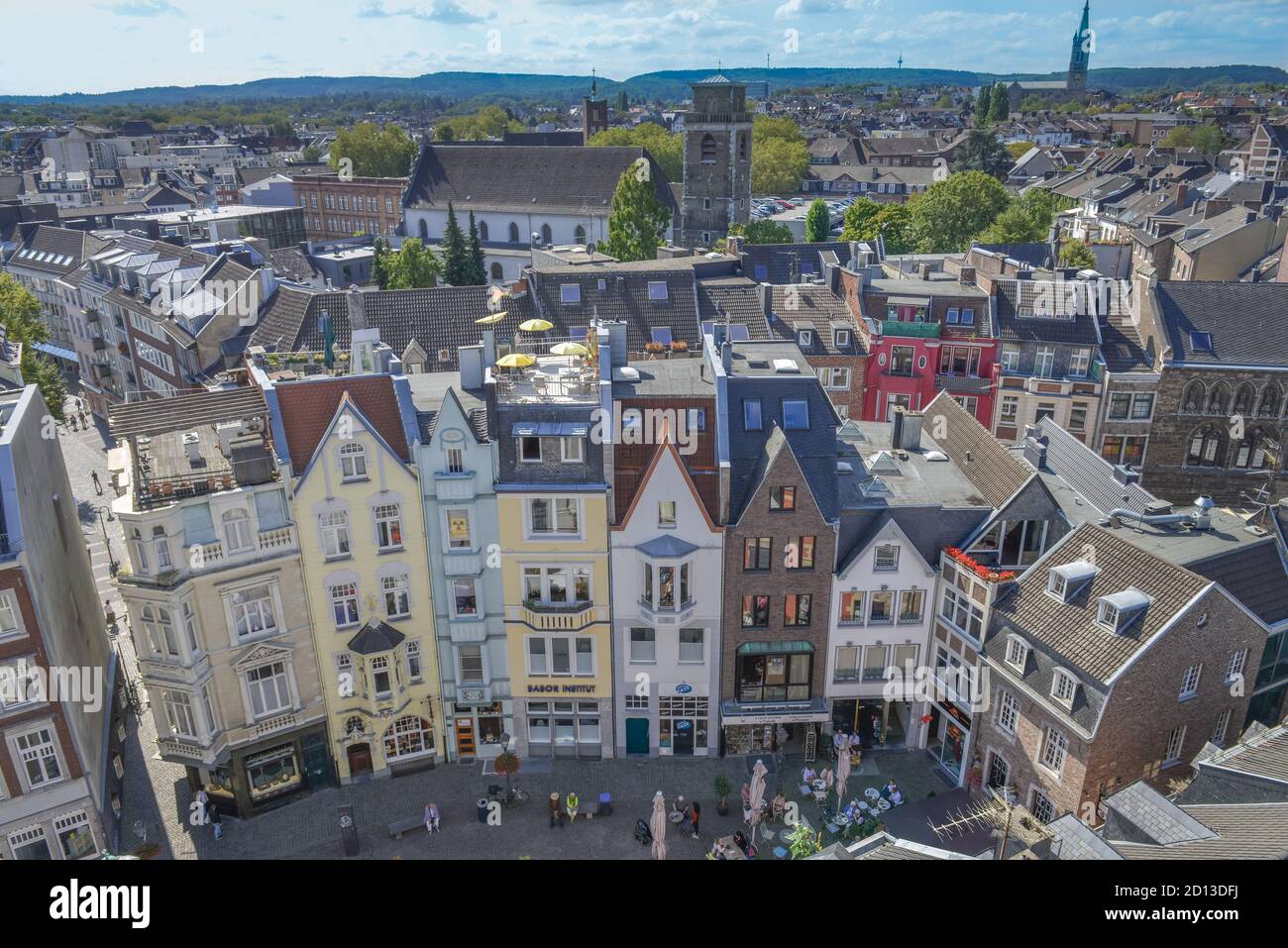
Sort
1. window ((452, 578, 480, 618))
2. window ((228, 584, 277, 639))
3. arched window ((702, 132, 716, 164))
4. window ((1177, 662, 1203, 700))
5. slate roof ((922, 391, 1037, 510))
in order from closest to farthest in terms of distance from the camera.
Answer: window ((1177, 662, 1203, 700)) < window ((228, 584, 277, 639)) < window ((452, 578, 480, 618)) < slate roof ((922, 391, 1037, 510)) < arched window ((702, 132, 716, 164))

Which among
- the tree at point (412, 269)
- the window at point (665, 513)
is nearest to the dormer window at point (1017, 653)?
the window at point (665, 513)

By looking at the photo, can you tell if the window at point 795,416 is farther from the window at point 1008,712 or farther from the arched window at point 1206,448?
the arched window at point 1206,448

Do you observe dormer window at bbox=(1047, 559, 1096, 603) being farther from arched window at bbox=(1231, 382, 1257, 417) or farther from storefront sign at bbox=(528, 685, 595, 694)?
arched window at bbox=(1231, 382, 1257, 417)

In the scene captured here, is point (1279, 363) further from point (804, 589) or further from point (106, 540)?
point (106, 540)

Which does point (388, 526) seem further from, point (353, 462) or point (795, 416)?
point (795, 416)

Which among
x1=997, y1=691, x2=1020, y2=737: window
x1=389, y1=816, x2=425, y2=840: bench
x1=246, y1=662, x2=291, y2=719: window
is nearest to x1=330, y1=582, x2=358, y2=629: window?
x1=246, y1=662, x2=291, y2=719: window
